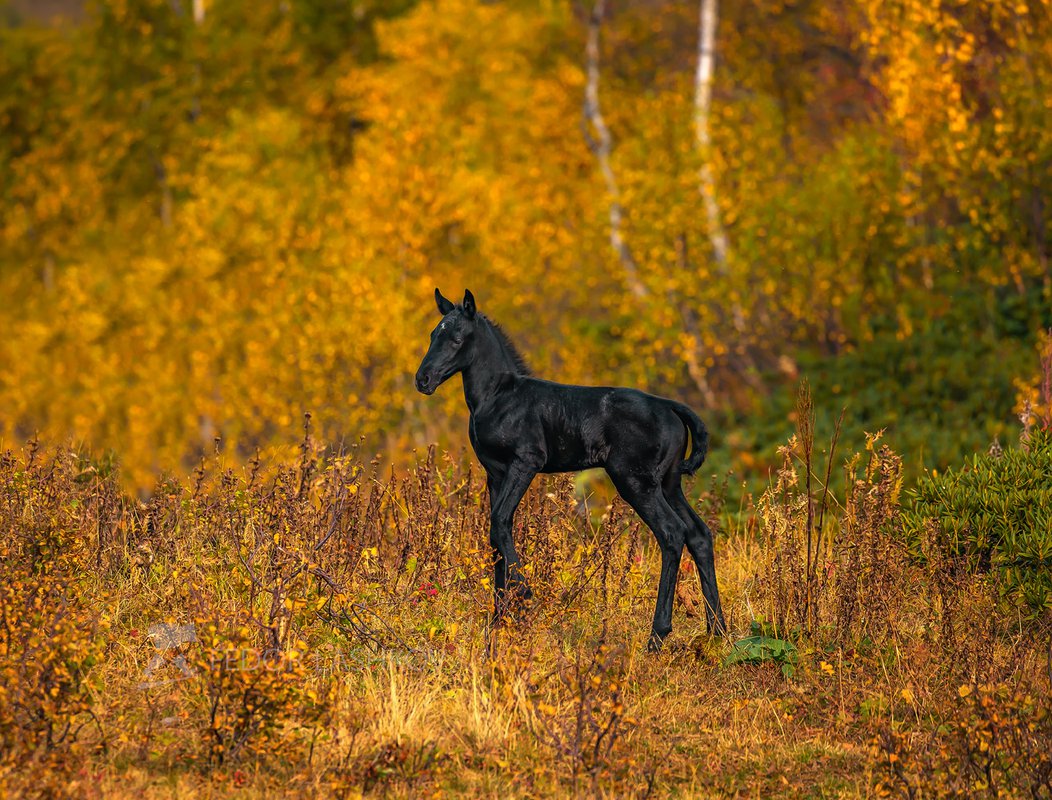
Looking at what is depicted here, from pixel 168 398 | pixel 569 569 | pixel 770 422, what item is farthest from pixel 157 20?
pixel 569 569

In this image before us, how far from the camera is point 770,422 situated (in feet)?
65.3

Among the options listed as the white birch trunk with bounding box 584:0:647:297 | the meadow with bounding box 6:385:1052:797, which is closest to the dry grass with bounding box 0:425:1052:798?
the meadow with bounding box 6:385:1052:797

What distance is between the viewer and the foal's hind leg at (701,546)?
24.7 ft

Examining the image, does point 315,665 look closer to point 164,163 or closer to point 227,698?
point 227,698

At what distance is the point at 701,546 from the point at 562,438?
3.52ft

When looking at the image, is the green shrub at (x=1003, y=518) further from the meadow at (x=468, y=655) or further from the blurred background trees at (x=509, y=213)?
the blurred background trees at (x=509, y=213)

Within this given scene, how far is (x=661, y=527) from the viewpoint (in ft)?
24.2

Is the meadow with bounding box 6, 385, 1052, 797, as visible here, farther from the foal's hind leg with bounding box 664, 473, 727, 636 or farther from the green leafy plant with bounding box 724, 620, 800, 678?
the foal's hind leg with bounding box 664, 473, 727, 636

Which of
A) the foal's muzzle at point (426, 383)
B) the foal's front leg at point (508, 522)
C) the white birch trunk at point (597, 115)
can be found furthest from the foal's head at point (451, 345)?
the white birch trunk at point (597, 115)

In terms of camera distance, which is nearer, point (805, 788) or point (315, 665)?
point (805, 788)

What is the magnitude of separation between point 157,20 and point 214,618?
28651 mm

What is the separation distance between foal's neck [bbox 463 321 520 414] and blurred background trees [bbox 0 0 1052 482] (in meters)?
7.97

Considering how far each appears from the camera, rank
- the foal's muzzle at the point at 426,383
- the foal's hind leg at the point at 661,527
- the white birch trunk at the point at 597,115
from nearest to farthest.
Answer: the foal's muzzle at the point at 426,383
the foal's hind leg at the point at 661,527
the white birch trunk at the point at 597,115

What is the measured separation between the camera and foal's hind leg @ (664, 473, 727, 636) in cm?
754
